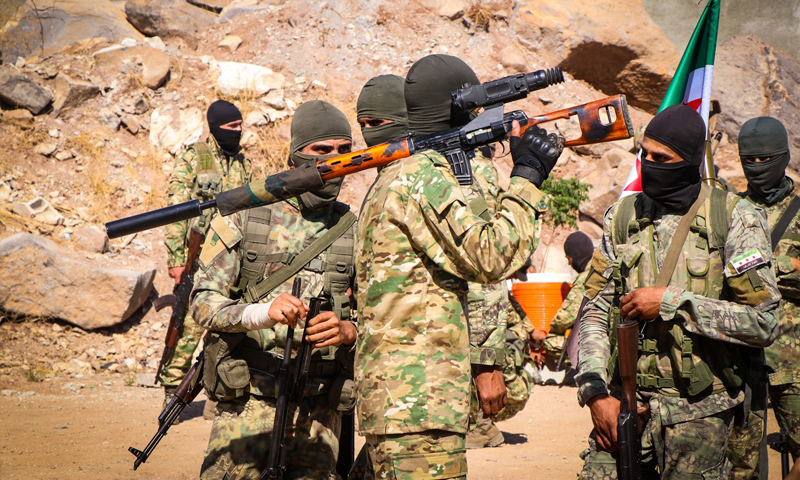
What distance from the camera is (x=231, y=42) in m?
14.5

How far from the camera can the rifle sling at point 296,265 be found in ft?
10.7

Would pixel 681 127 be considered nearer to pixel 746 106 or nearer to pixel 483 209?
pixel 483 209

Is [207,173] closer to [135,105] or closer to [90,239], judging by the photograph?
[90,239]

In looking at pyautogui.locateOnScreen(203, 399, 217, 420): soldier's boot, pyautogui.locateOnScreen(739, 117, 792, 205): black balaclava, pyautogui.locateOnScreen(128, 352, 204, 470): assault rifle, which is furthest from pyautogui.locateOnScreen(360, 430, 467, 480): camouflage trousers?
pyautogui.locateOnScreen(203, 399, 217, 420): soldier's boot

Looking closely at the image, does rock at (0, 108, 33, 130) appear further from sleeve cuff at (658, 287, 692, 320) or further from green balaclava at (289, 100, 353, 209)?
sleeve cuff at (658, 287, 692, 320)

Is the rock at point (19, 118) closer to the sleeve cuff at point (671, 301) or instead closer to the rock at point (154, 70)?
the rock at point (154, 70)

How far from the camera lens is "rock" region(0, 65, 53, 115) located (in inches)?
459

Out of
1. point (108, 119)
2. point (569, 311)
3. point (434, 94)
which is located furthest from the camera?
point (108, 119)

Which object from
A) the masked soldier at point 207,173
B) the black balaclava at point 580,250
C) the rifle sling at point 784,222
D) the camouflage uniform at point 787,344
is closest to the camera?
the camouflage uniform at point 787,344

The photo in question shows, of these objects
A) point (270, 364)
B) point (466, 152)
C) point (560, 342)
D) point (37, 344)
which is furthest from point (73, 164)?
point (466, 152)

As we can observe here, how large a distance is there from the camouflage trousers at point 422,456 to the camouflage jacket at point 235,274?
1016mm

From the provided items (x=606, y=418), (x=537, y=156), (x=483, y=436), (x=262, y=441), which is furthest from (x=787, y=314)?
(x=262, y=441)

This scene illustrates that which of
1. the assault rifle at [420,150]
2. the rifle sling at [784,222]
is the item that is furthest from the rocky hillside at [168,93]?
the rifle sling at [784,222]

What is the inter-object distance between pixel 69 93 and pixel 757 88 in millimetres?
14556
